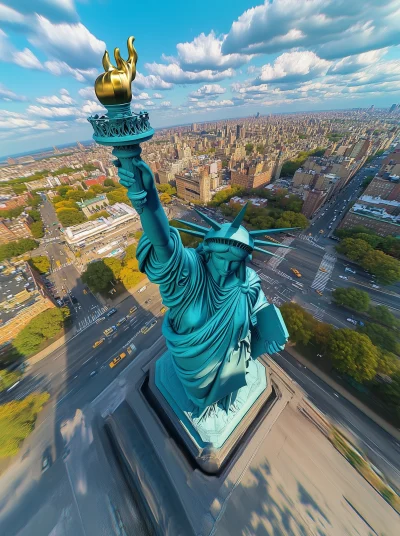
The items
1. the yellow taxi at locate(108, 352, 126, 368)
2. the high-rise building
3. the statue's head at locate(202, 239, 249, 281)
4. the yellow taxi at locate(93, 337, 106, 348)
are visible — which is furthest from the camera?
the high-rise building

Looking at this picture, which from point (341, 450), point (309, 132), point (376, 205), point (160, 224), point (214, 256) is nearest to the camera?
point (160, 224)

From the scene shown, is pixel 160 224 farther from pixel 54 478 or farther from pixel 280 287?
pixel 280 287

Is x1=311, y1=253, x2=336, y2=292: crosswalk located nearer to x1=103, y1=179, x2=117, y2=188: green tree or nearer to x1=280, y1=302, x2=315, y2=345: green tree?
x1=280, y1=302, x2=315, y2=345: green tree

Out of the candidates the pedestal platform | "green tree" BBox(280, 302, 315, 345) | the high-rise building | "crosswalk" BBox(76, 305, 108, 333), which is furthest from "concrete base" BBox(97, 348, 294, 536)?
the high-rise building

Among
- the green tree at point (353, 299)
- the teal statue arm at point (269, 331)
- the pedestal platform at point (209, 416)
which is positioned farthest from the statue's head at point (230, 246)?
the green tree at point (353, 299)

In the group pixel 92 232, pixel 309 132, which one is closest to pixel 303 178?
pixel 92 232

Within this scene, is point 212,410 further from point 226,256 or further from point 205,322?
point 226,256

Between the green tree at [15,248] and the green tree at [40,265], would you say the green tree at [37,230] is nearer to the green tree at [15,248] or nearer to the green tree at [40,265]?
the green tree at [15,248]
